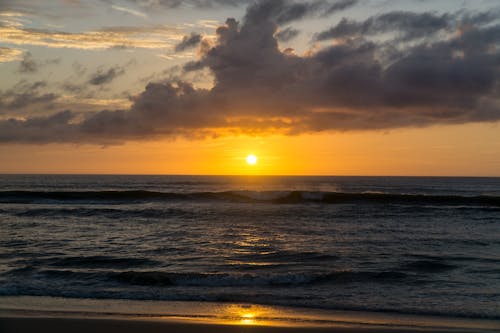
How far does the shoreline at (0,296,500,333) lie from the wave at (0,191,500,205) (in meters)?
30.0

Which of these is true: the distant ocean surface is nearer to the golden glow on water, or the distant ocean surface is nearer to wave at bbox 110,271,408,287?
wave at bbox 110,271,408,287

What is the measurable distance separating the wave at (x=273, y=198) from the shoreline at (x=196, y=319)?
1182 inches

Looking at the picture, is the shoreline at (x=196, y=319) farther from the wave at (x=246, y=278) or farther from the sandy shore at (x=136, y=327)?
the wave at (x=246, y=278)

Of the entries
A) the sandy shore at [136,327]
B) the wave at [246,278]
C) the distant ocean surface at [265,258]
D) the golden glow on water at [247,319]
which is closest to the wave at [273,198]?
the distant ocean surface at [265,258]

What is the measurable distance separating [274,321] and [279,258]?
655cm

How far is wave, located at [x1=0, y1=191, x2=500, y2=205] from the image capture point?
131 ft

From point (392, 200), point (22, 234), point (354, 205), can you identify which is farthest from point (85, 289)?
point (392, 200)

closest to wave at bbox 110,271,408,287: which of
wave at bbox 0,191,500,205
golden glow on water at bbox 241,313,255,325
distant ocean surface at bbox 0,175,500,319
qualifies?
distant ocean surface at bbox 0,175,500,319

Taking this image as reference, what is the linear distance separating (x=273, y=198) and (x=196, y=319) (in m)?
32.5

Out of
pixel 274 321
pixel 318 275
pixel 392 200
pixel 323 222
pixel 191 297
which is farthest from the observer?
pixel 392 200

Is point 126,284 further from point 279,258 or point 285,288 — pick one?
point 279,258

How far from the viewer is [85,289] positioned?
11391mm

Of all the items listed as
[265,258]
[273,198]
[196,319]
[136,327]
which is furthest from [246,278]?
[273,198]

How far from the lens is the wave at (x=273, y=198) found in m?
39.8
